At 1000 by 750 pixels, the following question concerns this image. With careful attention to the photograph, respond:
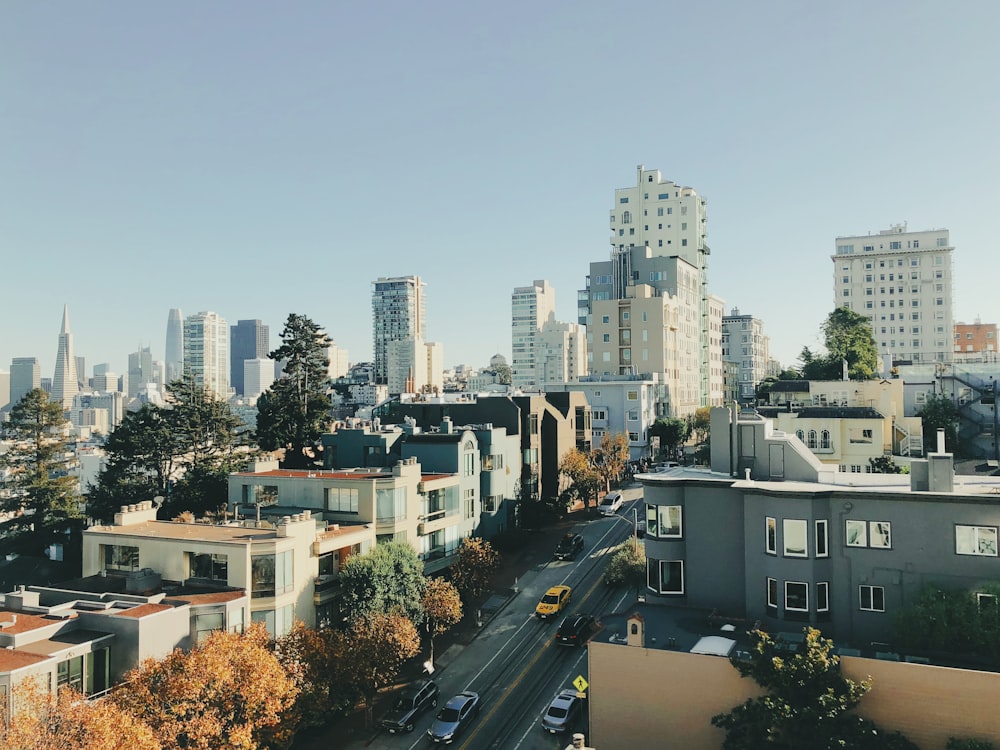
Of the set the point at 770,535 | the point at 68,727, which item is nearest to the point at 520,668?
the point at 770,535

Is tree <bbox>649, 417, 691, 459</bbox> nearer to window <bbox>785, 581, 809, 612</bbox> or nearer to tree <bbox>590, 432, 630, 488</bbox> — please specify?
tree <bbox>590, 432, 630, 488</bbox>

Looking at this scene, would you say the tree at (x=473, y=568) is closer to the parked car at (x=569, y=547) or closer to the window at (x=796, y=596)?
the parked car at (x=569, y=547)

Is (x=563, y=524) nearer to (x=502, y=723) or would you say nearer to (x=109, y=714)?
(x=502, y=723)

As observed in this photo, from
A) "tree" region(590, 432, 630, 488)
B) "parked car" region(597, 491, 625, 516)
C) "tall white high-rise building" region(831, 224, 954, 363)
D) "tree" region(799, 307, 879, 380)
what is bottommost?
"parked car" region(597, 491, 625, 516)

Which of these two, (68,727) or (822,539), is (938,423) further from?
(68,727)

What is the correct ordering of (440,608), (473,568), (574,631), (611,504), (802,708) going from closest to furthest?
(802,708)
(440,608)
(574,631)
(473,568)
(611,504)

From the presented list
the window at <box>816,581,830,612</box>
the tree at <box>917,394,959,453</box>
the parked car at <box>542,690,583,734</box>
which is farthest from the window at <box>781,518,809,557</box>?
the tree at <box>917,394,959,453</box>


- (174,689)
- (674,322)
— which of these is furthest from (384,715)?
(674,322)
